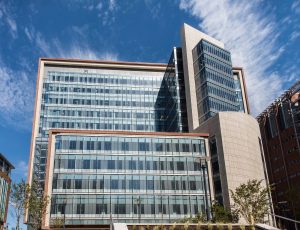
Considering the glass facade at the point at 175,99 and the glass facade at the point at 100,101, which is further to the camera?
the glass facade at the point at 100,101

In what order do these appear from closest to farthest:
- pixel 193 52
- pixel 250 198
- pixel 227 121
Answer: pixel 250 198, pixel 227 121, pixel 193 52

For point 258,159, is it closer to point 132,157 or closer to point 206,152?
point 206,152

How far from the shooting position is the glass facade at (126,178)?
6619 cm

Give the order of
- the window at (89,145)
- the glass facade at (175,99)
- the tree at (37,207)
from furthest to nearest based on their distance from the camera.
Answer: the glass facade at (175,99), the window at (89,145), the tree at (37,207)

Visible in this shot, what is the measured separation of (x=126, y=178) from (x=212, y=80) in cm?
3294

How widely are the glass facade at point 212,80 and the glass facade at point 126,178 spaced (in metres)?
12.8

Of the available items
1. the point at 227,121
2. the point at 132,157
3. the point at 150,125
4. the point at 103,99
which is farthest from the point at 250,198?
the point at 103,99

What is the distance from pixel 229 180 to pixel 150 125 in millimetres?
48830

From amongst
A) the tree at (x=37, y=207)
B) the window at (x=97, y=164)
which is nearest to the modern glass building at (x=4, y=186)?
the tree at (x=37, y=207)

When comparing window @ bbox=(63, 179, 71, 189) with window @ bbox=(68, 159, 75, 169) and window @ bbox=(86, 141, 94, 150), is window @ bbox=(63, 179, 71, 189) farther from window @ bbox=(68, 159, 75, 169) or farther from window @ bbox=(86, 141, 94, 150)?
window @ bbox=(86, 141, 94, 150)

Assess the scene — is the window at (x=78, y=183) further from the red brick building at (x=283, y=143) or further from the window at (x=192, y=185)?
→ the red brick building at (x=283, y=143)

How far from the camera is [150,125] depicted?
4382 inches

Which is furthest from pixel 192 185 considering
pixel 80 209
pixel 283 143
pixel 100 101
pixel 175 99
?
pixel 100 101


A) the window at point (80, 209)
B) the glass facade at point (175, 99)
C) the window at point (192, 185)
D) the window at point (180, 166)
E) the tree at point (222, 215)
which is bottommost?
the tree at point (222, 215)
